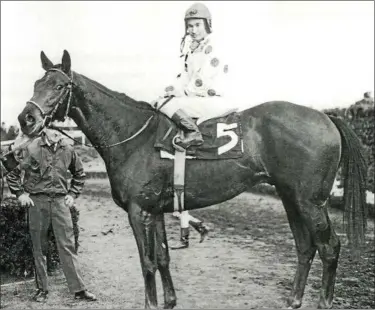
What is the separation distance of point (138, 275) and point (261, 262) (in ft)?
5.96

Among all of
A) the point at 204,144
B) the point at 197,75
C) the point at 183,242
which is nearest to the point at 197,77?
A: the point at 197,75

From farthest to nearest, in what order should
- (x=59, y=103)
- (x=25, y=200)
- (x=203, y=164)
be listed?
(x=25, y=200), (x=203, y=164), (x=59, y=103)

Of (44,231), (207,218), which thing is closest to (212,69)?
(44,231)

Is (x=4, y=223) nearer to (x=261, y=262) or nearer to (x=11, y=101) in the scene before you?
(x=261, y=262)

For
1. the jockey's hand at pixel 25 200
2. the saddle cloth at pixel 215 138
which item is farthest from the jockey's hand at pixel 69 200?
the saddle cloth at pixel 215 138

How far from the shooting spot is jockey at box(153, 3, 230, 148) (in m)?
4.46

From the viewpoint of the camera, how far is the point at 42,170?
207 inches

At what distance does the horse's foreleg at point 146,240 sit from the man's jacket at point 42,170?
132 cm

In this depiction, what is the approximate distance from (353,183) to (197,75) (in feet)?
5.99

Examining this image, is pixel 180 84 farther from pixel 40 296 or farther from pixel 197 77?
pixel 40 296

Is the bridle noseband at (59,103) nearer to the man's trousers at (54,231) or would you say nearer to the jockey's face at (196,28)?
the jockey's face at (196,28)

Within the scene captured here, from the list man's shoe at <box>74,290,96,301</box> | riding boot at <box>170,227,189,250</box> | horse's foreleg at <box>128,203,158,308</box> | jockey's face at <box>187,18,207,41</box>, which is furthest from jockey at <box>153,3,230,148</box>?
riding boot at <box>170,227,189,250</box>

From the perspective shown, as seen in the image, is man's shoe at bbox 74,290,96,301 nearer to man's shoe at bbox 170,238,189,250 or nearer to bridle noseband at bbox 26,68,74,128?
bridle noseband at bbox 26,68,74,128

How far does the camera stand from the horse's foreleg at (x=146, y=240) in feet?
14.1
